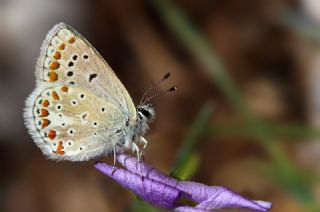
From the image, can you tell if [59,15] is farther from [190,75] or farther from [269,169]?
[269,169]

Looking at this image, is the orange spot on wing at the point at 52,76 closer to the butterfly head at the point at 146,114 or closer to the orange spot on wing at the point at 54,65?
the orange spot on wing at the point at 54,65

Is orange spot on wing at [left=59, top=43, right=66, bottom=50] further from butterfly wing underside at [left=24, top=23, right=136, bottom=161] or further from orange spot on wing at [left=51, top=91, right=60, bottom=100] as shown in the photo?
orange spot on wing at [left=51, top=91, right=60, bottom=100]

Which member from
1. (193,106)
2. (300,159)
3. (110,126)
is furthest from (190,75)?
(110,126)

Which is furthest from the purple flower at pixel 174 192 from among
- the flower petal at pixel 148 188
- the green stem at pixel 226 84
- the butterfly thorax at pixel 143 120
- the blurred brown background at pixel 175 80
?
the blurred brown background at pixel 175 80

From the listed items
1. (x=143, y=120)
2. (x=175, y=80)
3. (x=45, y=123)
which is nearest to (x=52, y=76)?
(x=45, y=123)

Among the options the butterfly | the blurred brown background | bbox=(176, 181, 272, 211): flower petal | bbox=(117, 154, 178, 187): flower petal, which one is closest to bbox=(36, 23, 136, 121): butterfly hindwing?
the butterfly
